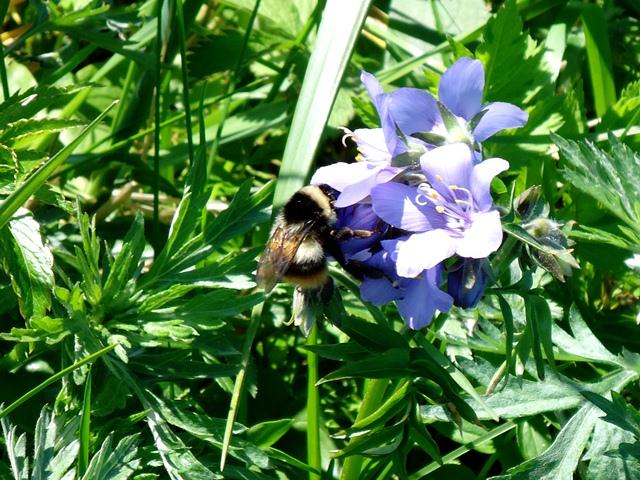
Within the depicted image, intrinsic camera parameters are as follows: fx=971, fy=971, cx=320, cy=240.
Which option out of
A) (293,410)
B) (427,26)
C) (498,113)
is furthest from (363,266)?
(427,26)

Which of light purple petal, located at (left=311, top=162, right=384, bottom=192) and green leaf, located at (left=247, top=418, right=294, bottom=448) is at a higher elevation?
light purple petal, located at (left=311, top=162, right=384, bottom=192)

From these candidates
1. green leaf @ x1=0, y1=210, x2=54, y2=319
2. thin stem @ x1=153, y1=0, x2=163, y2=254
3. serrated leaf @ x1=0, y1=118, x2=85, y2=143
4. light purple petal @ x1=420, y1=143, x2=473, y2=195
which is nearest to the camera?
light purple petal @ x1=420, y1=143, x2=473, y2=195

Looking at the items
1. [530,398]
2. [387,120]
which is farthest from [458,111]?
[530,398]

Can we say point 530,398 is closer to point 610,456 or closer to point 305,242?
point 610,456

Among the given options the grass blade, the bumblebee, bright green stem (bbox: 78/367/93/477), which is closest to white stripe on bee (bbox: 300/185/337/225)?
the bumblebee

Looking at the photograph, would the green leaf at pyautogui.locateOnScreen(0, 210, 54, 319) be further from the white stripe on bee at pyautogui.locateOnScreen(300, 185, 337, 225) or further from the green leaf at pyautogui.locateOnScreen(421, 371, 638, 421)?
the green leaf at pyautogui.locateOnScreen(421, 371, 638, 421)

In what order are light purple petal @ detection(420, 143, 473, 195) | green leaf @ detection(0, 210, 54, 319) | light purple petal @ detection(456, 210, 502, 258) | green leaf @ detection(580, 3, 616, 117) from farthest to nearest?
green leaf @ detection(580, 3, 616, 117) → green leaf @ detection(0, 210, 54, 319) → light purple petal @ detection(420, 143, 473, 195) → light purple petal @ detection(456, 210, 502, 258)

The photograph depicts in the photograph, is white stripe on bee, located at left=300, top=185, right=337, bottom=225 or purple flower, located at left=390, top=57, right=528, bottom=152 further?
white stripe on bee, located at left=300, top=185, right=337, bottom=225

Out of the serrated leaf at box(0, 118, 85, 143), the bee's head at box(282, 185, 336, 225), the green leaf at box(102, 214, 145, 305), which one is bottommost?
the green leaf at box(102, 214, 145, 305)
